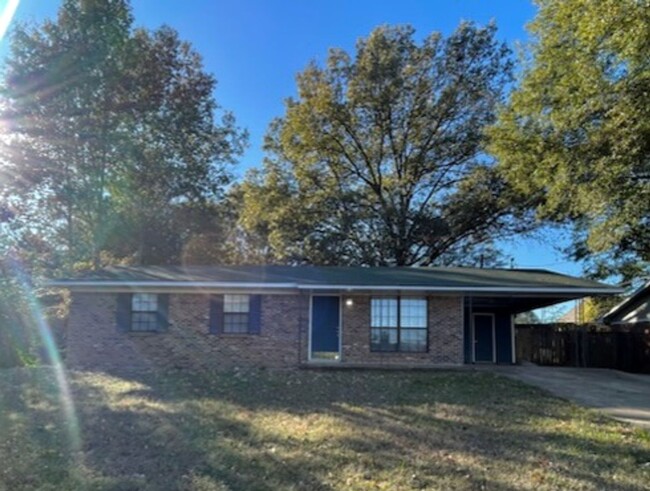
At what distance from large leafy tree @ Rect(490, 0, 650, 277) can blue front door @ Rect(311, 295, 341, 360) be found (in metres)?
6.88

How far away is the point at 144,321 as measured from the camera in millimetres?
15820

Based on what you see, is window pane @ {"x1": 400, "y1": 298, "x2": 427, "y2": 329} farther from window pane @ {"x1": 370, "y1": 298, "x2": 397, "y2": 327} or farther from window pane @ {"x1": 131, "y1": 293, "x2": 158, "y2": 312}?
window pane @ {"x1": 131, "y1": 293, "x2": 158, "y2": 312}

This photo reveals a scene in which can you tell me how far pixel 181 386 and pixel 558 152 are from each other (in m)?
11.2

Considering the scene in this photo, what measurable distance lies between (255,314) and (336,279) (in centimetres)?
242

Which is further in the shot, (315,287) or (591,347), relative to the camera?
(591,347)

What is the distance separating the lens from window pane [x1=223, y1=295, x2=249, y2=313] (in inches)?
621

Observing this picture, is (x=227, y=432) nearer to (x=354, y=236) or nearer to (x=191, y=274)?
(x=191, y=274)

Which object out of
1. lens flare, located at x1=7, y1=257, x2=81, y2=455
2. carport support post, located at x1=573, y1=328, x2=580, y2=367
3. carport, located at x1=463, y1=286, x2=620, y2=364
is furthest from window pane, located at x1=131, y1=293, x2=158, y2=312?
carport support post, located at x1=573, y1=328, x2=580, y2=367

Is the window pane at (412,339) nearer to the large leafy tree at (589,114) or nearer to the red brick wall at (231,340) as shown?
the red brick wall at (231,340)

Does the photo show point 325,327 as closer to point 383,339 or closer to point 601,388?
point 383,339

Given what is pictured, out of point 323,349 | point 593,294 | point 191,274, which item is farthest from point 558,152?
point 191,274

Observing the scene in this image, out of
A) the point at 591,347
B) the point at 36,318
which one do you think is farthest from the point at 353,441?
the point at 36,318

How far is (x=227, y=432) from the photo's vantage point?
7633mm

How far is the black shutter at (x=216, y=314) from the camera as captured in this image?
15688mm
